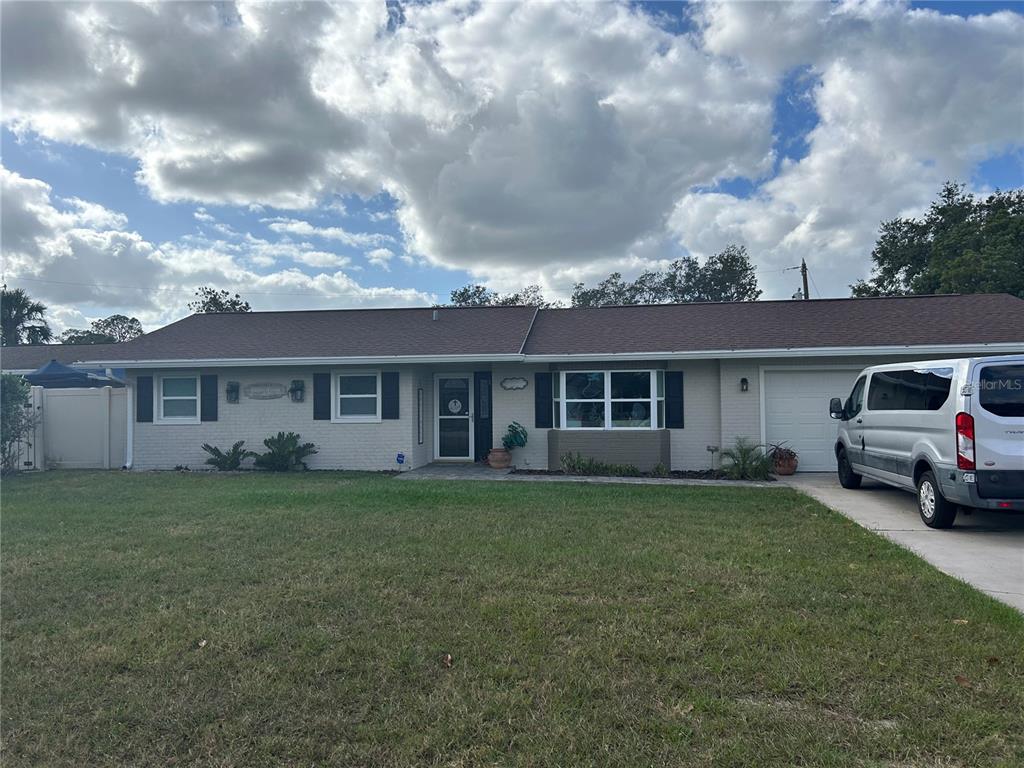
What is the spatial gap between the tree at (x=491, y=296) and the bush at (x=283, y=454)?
30323 mm

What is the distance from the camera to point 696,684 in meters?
3.25

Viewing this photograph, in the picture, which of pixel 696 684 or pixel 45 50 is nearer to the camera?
pixel 696 684

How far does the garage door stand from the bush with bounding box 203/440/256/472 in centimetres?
1126

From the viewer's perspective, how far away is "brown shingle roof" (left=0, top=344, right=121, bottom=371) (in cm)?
2038

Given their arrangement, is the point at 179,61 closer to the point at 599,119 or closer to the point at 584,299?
the point at 599,119

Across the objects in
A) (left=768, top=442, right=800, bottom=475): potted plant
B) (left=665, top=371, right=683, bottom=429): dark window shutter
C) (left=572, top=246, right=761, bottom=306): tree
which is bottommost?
(left=768, top=442, right=800, bottom=475): potted plant

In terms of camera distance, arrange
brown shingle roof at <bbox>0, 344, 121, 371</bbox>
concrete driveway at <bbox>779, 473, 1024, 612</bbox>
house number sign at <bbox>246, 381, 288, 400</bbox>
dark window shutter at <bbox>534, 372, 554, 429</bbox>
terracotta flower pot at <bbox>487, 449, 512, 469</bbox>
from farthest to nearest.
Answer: brown shingle roof at <bbox>0, 344, 121, 371</bbox> < house number sign at <bbox>246, 381, 288, 400</bbox> < dark window shutter at <bbox>534, 372, 554, 429</bbox> < terracotta flower pot at <bbox>487, 449, 512, 469</bbox> < concrete driveway at <bbox>779, 473, 1024, 612</bbox>

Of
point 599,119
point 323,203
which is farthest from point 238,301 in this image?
point 599,119

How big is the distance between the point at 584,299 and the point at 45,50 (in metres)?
36.3

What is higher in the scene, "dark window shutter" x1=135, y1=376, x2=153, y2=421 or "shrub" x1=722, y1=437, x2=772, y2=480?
"dark window shutter" x1=135, y1=376, x2=153, y2=421

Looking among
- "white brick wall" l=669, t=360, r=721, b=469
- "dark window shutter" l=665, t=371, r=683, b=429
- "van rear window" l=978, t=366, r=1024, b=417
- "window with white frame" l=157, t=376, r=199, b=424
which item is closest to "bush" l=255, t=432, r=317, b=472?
"window with white frame" l=157, t=376, r=199, b=424

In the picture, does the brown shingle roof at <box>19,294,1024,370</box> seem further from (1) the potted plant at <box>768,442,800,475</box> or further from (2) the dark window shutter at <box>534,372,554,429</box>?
(1) the potted plant at <box>768,442,800,475</box>

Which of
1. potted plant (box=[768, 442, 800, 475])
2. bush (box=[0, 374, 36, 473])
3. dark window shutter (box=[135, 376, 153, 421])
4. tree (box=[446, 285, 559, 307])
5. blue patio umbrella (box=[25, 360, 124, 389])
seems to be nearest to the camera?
potted plant (box=[768, 442, 800, 475])

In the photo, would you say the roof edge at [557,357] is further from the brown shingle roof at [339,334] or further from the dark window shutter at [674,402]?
the dark window shutter at [674,402]
